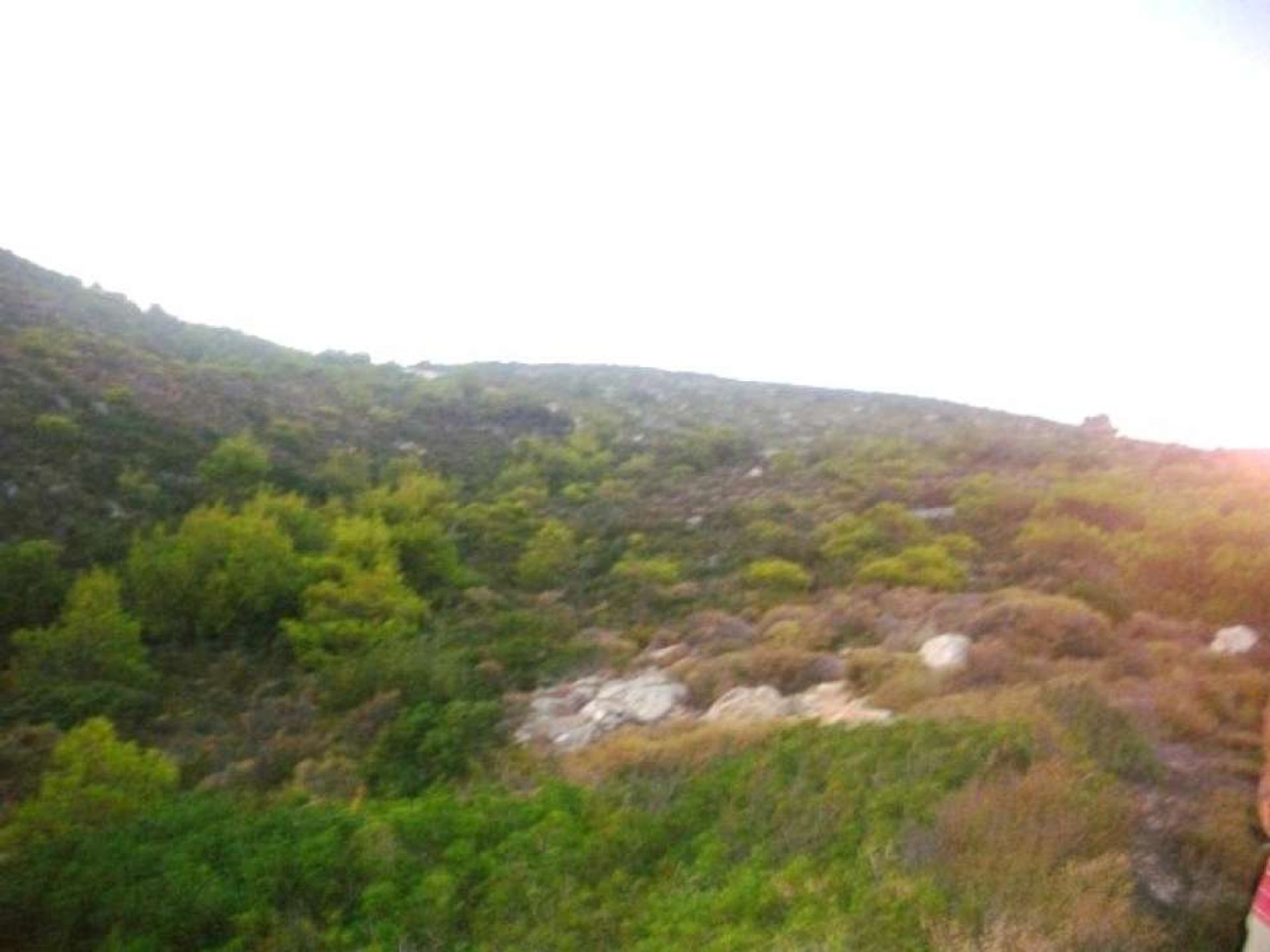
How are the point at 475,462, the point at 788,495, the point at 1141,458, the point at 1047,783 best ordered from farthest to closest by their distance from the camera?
1. the point at 1141,458
2. the point at 475,462
3. the point at 788,495
4. the point at 1047,783

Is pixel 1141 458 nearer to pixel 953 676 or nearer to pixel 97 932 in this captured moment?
pixel 953 676

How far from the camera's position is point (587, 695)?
10539mm

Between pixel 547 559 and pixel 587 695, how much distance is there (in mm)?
6031

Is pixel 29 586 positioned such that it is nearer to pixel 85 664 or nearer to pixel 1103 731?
pixel 85 664

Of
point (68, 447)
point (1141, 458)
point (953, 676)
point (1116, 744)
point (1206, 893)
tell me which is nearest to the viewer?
point (1206, 893)

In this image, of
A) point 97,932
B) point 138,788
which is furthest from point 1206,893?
point 138,788

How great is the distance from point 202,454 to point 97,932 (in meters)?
14.4

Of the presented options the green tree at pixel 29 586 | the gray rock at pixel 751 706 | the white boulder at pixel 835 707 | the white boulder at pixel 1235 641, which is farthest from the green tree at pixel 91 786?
the white boulder at pixel 1235 641

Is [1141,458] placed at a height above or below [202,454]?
above

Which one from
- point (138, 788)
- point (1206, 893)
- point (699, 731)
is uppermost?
point (1206, 893)

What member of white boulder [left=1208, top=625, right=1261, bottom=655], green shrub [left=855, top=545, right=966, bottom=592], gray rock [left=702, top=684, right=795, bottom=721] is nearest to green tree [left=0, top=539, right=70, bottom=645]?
gray rock [left=702, top=684, right=795, bottom=721]

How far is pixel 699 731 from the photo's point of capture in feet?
26.5

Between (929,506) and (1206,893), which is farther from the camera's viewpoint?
(929,506)

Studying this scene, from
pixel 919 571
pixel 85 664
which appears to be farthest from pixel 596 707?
pixel 919 571
